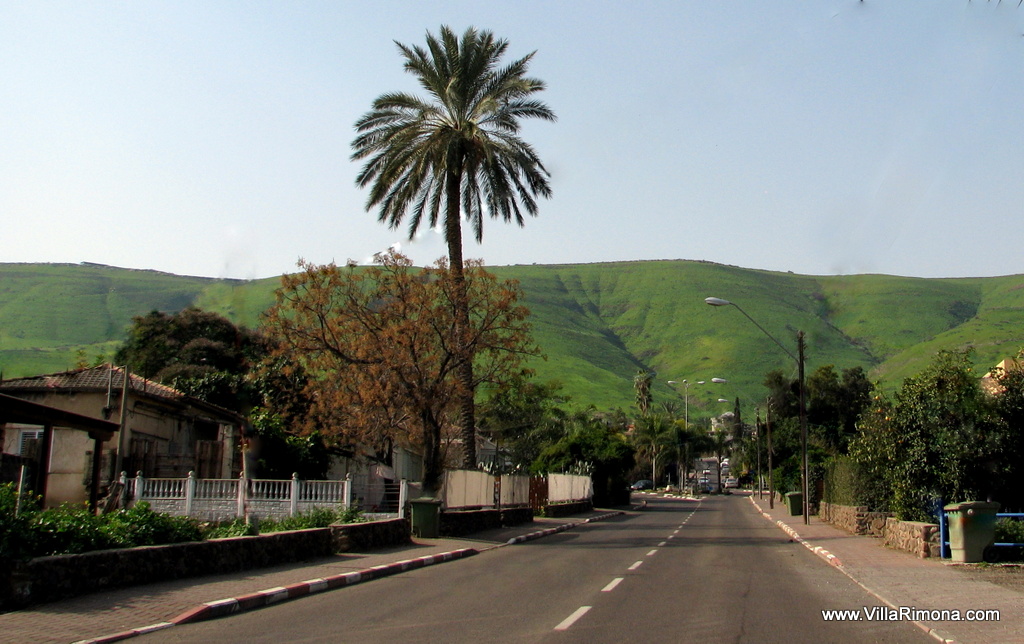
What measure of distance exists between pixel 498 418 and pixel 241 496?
59088 millimetres

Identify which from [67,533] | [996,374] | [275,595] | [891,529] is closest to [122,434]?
[67,533]

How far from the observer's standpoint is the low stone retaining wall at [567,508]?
4153 cm

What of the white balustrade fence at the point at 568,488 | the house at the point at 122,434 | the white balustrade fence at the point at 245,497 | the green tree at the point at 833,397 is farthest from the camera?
the green tree at the point at 833,397

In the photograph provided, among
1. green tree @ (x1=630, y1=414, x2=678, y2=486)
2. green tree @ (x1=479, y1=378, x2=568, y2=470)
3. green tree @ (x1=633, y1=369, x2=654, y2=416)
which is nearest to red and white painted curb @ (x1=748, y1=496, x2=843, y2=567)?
green tree @ (x1=479, y1=378, x2=568, y2=470)

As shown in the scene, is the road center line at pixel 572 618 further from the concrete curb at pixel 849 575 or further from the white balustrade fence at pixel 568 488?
the white balustrade fence at pixel 568 488

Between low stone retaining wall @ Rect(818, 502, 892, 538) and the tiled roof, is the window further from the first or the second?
low stone retaining wall @ Rect(818, 502, 892, 538)

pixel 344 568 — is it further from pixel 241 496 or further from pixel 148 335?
pixel 148 335

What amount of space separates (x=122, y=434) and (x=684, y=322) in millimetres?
154450

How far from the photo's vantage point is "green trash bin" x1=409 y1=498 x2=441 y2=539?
24.2 meters

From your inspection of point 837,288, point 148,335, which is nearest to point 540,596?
point 148,335

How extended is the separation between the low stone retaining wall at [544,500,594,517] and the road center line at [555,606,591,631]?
3045 cm

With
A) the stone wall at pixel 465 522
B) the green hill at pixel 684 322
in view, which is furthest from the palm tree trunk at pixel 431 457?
the green hill at pixel 684 322

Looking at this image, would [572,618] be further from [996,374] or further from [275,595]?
[996,374]

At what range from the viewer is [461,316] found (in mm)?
29062
